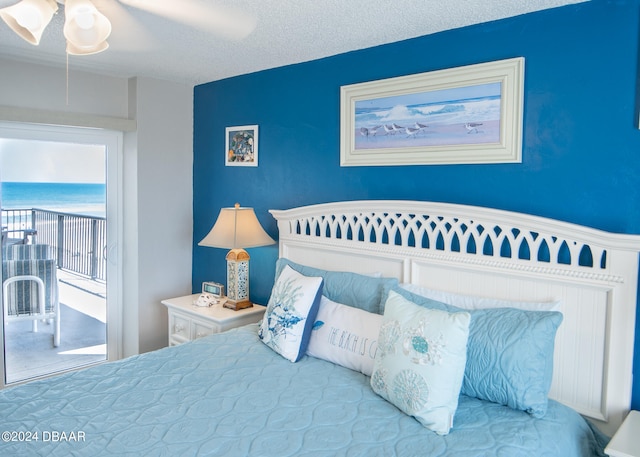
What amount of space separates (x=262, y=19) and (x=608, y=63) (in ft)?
5.17

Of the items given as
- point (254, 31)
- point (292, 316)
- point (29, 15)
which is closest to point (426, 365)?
point (292, 316)

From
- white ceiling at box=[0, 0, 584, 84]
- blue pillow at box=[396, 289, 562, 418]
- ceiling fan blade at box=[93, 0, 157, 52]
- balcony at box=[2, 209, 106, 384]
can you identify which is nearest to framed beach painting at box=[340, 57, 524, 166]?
white ceiling at box=[0, 0, 584, 84]

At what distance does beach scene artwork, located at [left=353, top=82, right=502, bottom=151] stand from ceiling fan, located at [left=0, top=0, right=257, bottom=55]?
84 centimetres

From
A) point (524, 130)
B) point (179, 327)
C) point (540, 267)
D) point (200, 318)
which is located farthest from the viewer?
point (179, 327)

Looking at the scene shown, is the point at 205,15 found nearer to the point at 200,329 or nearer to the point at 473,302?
the point at 473,302

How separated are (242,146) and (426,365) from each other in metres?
2.40

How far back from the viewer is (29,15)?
207 cm

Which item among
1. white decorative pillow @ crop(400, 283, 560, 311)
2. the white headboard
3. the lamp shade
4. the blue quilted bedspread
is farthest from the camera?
the lamp shade

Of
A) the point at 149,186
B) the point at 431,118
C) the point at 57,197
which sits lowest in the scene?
the point at 57,197

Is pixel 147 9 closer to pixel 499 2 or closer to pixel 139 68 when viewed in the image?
pixel 139 68

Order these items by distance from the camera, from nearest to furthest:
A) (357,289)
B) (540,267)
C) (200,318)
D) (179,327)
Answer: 1. (540,267)
2. (357,289)
3. (200,318)
4. (179,327)

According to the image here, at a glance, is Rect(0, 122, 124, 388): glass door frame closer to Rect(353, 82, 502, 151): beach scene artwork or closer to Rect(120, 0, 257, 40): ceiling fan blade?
Rect(120, 0, 257, 40): ceiling fan blade

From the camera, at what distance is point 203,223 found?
4.22m

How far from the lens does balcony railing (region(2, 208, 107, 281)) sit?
3588mm
